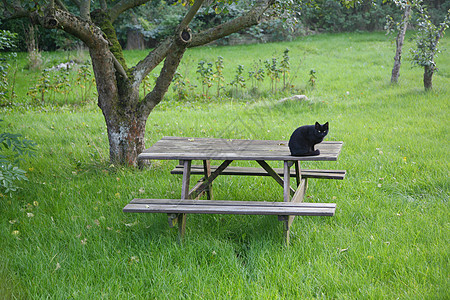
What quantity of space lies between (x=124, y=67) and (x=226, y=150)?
92.7 inches

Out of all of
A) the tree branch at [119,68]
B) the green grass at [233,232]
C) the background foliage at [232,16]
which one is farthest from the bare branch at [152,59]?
the background foliage at [232,16]

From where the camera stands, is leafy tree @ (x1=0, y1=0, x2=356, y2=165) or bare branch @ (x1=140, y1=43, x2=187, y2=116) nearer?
leafy tree @ (x1=0, y1=0, x2=356, y2=165)

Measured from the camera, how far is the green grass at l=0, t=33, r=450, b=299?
2760mm

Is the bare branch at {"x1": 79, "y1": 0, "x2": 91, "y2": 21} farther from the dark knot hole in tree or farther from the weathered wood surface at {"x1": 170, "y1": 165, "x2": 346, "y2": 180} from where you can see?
the weathered wood surface at {"x1": 170, "y1": 165, "x2": 346, "y2": 180}

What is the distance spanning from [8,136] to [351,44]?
18.9 metres

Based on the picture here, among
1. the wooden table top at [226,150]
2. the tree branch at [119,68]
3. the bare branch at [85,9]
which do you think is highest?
the bare branch at [85,9]

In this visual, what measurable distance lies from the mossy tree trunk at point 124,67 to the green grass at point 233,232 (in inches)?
17.9

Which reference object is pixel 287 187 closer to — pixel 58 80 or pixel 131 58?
pixel 58 80

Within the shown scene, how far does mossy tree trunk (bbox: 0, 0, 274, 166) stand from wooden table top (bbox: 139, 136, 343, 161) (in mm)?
968


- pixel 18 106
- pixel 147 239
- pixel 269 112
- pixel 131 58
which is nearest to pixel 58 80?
pixel 18 106

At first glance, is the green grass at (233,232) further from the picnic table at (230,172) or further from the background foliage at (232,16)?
the background foliage at (232,16)

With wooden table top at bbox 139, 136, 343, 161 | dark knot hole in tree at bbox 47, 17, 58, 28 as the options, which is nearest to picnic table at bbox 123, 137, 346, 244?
wooden table top at bbox 139, 136, 343, 161

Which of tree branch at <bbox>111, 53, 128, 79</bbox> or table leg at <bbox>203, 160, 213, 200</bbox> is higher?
tree branch at <bbox>111, 53, 128, 79</bbox>

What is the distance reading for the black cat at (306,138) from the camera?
3363 mm
